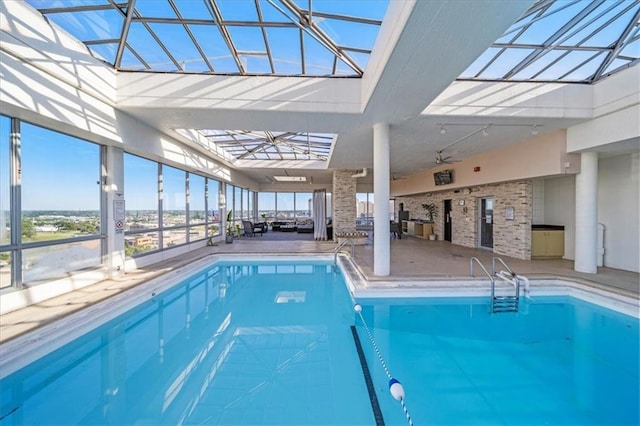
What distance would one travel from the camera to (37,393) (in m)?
2.83

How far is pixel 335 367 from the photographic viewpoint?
333 cm

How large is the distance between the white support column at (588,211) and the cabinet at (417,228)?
24.3 ft

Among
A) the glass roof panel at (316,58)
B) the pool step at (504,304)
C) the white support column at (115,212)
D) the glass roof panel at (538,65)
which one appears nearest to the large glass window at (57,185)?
the white support column at (115,212)

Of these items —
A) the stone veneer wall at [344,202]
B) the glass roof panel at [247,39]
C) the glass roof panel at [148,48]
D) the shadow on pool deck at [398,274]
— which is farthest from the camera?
the stone veneer wall at [344,202]

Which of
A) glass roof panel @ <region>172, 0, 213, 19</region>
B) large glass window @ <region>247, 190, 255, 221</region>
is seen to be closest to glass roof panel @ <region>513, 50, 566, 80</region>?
glass roof panel @ <region>172, 0, 213, 19</region>

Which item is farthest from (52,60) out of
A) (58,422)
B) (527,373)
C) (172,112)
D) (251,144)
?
(527,373)

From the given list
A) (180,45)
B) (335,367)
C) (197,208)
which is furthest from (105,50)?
(335,367)

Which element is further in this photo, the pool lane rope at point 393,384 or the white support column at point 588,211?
the white support column at point 588,211

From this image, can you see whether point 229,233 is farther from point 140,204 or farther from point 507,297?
point 507,297

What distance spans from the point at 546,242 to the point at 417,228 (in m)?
7.03

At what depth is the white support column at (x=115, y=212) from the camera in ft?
19.1

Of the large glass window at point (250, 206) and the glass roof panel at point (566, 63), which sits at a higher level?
the glass roof panel at point (566, 63)

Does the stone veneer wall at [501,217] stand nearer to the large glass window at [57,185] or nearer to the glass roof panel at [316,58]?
the glass roof panel at [316,58]

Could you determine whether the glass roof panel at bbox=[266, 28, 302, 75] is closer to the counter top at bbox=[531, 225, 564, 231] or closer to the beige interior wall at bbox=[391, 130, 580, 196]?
the beige interior wall at bbox=[391, 130, 580, 196]
